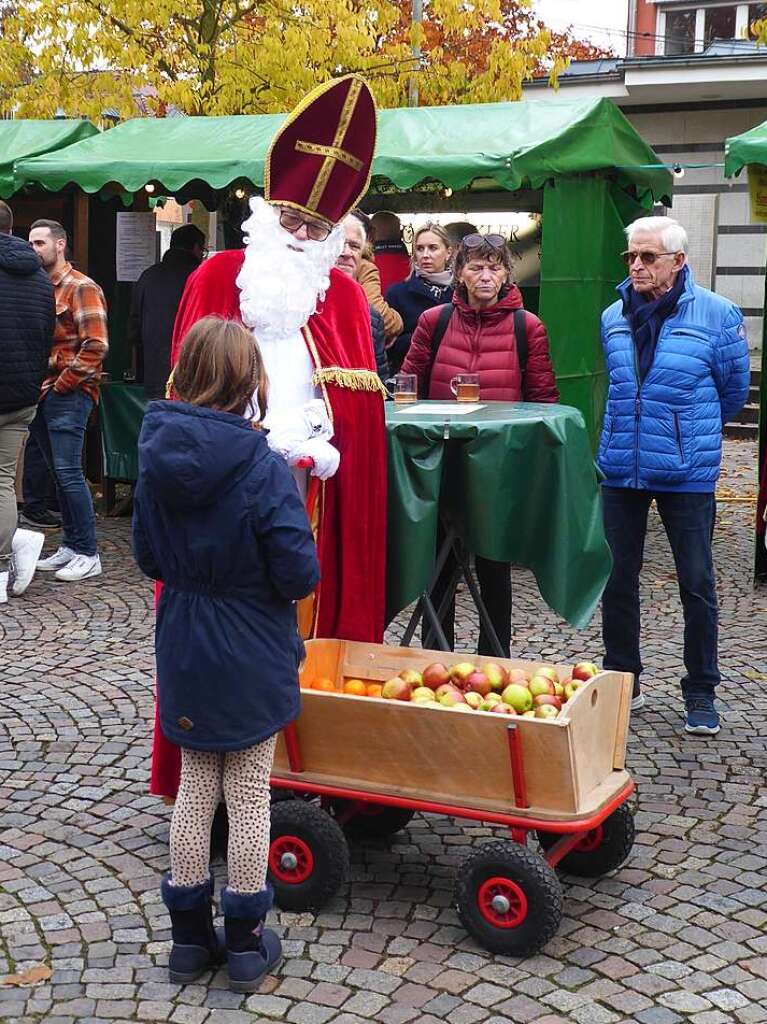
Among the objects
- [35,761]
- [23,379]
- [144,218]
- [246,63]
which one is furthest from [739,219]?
[35,761]

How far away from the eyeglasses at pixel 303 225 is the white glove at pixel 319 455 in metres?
0.66

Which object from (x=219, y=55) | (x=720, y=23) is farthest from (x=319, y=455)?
(x=720, y=23)

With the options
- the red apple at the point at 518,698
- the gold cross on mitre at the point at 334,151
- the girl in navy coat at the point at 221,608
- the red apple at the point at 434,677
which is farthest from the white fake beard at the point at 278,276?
the red apple at the point at 518,698

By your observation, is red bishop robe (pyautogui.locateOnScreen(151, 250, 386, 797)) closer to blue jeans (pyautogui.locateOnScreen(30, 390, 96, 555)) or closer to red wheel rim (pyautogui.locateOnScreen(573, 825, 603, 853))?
red wheel rim (pyautogui.locateOnScreen(573, 825, 603, 853))

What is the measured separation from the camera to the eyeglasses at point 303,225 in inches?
164

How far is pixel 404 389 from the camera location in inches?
213

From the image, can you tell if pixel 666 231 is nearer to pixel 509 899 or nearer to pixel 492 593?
pixel 492 593

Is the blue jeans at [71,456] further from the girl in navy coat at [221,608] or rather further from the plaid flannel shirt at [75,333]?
the girl in navy coat at [221,608]

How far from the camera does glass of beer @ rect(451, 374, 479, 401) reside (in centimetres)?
532

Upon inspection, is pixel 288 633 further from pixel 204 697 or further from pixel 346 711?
pixel 346 711

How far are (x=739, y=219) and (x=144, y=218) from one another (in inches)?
439

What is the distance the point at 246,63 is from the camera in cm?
1463

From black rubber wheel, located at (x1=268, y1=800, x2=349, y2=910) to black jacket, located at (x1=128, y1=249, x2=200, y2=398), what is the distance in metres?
5.69

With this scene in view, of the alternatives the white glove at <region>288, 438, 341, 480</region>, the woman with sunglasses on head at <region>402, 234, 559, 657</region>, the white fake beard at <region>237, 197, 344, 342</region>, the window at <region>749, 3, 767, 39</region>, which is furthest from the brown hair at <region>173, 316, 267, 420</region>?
the window at <region>749, 3, 767, 39</region>
